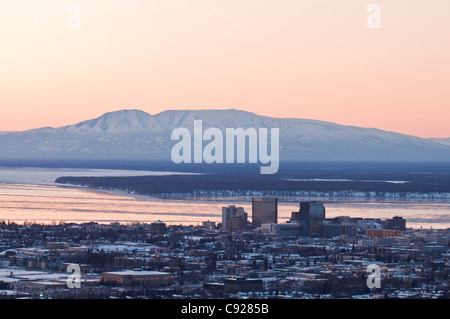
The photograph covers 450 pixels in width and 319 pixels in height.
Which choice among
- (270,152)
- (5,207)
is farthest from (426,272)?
(270,152)

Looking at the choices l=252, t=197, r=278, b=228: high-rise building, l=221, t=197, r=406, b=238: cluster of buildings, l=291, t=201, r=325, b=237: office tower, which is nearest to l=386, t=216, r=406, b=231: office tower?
l=221, t=197, r=406, b=238: cluster of buildings

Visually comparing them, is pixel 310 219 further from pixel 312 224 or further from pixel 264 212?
pixel 264 212

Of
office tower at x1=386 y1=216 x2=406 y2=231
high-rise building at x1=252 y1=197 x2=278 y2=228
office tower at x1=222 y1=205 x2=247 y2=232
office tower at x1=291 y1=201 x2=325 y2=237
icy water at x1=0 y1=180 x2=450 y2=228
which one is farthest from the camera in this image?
high-rise building at x1=252 y1=197 x2=278 y2=228

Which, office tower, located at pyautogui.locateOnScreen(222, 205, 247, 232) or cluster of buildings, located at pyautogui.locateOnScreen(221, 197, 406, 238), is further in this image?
office tower, located at pyautogui.locateOnScreen(222, 205, 247, 232)

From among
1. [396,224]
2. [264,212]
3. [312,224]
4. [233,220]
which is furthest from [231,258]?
[264,212]

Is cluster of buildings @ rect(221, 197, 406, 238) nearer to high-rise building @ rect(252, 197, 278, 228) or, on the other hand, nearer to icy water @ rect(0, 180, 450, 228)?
high-rise building @ rect(252, 197, 278, 228)

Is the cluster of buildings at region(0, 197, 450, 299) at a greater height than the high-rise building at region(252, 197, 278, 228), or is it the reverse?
the high-rise building at region(252, 197, 278, 228)

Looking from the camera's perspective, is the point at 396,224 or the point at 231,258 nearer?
the point at 231,258
